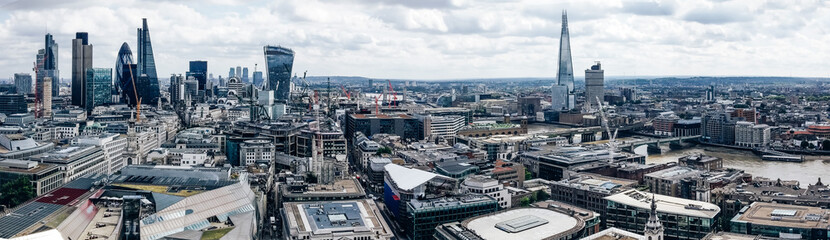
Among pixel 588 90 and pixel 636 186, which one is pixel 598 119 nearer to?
pixel 588 90

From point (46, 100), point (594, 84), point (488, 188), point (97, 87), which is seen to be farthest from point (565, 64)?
point (488, 188)

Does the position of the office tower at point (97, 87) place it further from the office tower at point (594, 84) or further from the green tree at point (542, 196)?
the office tower at point (594, 84)

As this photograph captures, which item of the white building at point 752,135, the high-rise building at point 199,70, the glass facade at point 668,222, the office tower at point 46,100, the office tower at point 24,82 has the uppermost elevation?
the high-rise building at point 199,70

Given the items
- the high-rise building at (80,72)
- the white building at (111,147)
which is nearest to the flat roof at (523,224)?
the white building at (111,147)

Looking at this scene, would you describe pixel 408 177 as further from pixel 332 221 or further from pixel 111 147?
pixel 111 147

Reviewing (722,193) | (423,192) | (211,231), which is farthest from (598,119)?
(211,231)

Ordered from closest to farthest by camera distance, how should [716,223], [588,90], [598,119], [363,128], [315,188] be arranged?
[716,223] < [315,188] < [363,128] < [598,119] < [588,90]

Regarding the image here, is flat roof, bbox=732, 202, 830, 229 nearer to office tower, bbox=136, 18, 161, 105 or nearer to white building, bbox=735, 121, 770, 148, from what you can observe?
white building, bbox=735, 121, 770, 148
